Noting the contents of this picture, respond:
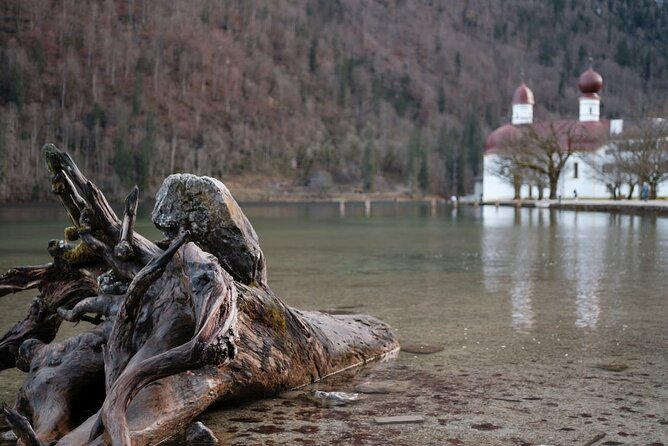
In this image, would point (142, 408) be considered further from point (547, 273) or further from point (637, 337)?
point (547, 273)

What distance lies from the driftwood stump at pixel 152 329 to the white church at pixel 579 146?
295 ft

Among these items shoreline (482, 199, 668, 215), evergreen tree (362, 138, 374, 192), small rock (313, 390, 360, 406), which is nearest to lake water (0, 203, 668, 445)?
small rock (313, 390, 360, 406)

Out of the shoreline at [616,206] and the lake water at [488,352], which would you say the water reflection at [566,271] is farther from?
the shoreline at [616,206]

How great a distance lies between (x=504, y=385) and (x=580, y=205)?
6436 centimetres

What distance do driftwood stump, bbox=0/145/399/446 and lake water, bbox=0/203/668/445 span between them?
382 millimetres

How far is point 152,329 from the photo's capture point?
6.95 meters

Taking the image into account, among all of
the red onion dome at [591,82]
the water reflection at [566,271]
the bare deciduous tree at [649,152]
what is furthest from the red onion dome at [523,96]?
the water reflection at [566,271]

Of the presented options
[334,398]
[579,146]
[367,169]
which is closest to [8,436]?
[334,398]

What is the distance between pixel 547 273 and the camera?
18953 mm

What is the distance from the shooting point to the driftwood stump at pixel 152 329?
5.98 metres

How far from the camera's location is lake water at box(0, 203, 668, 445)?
22.7ft

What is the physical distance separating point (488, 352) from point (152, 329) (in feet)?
14.6

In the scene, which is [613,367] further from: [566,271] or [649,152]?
[649,152]

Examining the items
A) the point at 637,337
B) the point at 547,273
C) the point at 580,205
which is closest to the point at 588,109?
the point at 580,205
